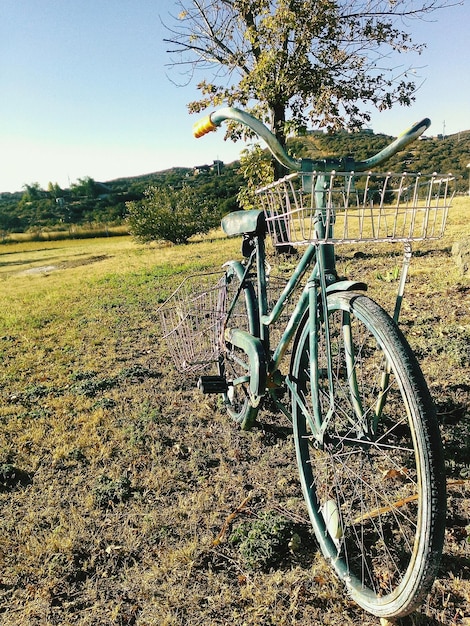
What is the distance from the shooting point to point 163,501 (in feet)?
9.73

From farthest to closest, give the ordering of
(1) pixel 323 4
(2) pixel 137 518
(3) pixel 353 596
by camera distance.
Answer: (1) pixel 323 4
(2) pixel 137 518
(3) pixel 353 596

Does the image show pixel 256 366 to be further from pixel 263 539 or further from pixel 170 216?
pixel 170 216

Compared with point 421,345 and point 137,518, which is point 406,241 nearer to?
point 137,518

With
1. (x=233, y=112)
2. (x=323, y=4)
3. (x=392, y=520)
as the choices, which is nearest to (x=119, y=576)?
(x=392, y=520)

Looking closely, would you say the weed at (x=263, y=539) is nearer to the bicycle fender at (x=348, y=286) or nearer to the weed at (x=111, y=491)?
the weed at (x=111, y=491)

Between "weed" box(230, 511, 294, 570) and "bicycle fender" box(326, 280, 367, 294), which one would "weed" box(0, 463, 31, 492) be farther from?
"bicycle fender" box(326, 280, 367, 294)

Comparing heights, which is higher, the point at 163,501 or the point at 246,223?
the point at 246,223

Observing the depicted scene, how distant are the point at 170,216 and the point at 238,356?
19.8m

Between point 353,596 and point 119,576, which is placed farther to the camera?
point 119,576

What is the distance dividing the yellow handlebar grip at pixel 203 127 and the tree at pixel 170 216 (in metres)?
19.8

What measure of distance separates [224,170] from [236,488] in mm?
51424

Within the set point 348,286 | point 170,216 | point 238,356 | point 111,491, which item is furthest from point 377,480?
point 170,216

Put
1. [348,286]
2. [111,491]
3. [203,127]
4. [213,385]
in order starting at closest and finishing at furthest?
[348,286] → [203,127] → [111,491] → [213,385]

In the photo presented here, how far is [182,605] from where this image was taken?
2.20 meters
